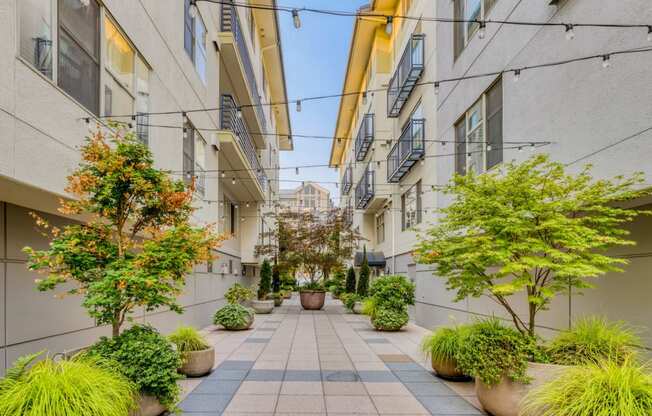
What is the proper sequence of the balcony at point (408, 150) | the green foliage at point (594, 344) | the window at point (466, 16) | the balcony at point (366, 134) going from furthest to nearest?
the balcony at point (366, 134) < the balcony at point (408, 150) < the window at point (466, 16) < the green foliage at point (594, 344)

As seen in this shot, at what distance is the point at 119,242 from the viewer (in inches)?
219

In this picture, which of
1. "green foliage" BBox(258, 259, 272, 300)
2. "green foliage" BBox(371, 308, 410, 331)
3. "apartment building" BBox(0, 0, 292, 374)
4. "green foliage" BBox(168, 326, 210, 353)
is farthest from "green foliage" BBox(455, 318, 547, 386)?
"green foliage" BBox(258, 259, 272, 300)

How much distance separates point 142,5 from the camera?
8727mm

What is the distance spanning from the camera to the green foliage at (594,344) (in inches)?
203

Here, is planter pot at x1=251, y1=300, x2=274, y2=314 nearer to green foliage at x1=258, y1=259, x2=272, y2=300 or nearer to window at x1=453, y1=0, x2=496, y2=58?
green foliage at x1=258, y1=259, x2=272, y2=300

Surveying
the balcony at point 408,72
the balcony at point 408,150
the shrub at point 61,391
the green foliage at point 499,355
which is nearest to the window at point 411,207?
the balcony at point 408,150

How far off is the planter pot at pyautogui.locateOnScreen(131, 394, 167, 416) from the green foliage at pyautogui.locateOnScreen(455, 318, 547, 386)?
3971 millimetres

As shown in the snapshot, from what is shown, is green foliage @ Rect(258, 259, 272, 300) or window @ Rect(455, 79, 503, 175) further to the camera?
green foliage @ Rect(258, 259, 272, 300)

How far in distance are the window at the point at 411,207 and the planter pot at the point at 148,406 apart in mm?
11832

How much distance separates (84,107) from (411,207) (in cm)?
1305

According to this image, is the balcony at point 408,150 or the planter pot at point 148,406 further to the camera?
the balcony at point 408,150

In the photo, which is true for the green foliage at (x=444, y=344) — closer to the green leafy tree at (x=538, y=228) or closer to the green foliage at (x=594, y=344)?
the green leafy tree at (x=538, y=228)

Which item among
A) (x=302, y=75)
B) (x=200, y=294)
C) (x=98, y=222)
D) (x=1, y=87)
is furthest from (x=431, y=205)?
(x=302, y=75)

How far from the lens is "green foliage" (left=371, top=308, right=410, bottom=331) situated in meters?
13.4
